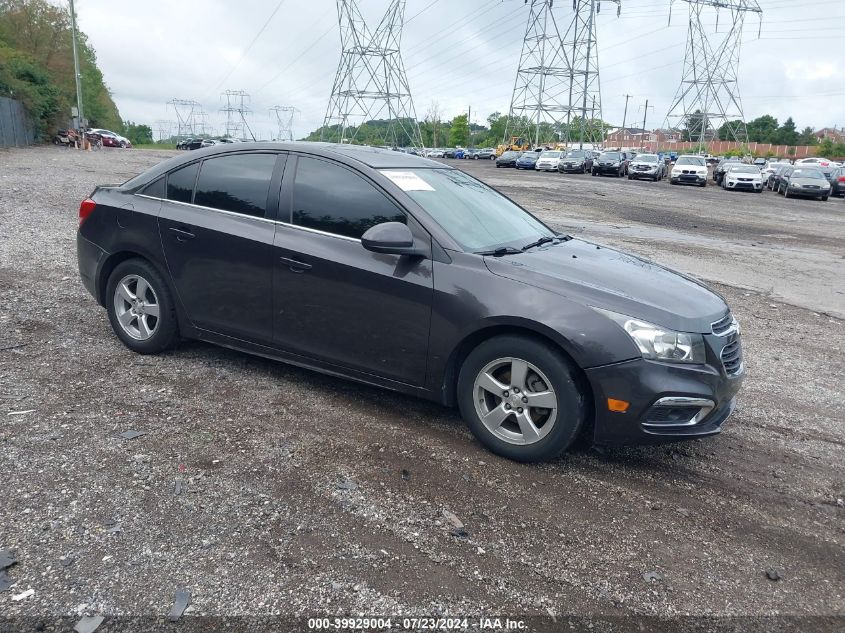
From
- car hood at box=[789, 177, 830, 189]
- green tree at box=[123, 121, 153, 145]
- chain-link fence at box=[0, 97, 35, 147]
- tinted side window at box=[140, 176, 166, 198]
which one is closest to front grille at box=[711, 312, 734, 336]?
tinted side window at box=[140, 176, 166, 198]

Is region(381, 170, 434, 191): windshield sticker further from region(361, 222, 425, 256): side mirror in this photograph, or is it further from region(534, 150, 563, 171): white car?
region(534, 150, 563, 171): white car

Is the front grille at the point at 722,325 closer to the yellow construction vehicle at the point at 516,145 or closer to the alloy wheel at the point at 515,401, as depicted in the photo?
the alloy wheel at the point at 515,401

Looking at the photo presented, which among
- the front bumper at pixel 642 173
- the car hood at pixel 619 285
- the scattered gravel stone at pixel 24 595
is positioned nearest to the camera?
the scattered gravel stone at pixel 24 595

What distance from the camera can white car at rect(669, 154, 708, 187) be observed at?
36.0 m

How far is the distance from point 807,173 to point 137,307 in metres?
32.7

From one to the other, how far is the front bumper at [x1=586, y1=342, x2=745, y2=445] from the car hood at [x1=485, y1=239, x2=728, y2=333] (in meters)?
0.26

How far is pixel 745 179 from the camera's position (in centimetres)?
3316

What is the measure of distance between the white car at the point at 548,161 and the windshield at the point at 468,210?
42945 millimetres

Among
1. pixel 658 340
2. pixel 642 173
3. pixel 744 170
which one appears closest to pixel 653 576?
pixel 658 340

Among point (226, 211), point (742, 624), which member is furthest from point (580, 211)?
point (742, 624)

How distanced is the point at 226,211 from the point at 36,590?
112 inches

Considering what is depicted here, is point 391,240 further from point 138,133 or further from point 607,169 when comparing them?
point 138,133

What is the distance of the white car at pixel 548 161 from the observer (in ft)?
152

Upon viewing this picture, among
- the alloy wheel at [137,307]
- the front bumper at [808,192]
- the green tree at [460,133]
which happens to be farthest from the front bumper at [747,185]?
the green tree at [460,133]
